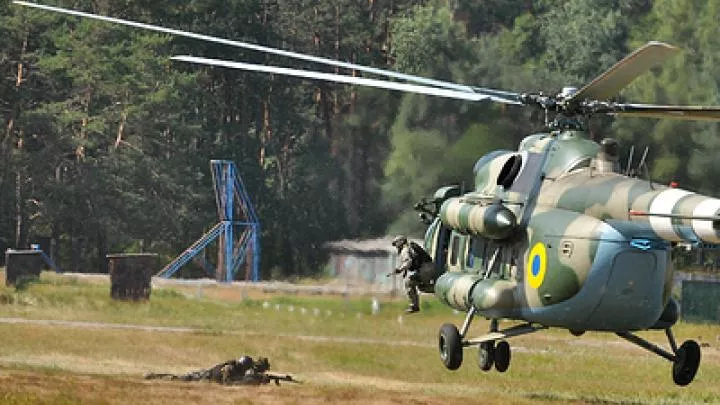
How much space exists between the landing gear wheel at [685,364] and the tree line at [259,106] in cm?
3711

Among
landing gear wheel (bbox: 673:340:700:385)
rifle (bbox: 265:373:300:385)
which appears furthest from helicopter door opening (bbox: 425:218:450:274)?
rifle (bbox: 265:373:300:385)

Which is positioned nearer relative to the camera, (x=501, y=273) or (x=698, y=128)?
(x=501, y=273)

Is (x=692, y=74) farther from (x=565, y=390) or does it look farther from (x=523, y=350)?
(x=565, y=390)

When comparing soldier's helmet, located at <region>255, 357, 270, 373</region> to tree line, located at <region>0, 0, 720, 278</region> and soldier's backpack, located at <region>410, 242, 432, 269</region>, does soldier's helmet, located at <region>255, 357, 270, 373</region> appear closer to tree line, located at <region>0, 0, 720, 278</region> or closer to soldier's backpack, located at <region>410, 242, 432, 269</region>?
soldier's backpack, located at <region>410, 242, 432, 269</region>

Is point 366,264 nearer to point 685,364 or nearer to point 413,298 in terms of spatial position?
point 413,298

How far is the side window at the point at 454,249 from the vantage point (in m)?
33.4

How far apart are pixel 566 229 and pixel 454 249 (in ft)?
14.2

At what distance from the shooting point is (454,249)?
3356 centimetres

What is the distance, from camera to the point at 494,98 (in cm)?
2991

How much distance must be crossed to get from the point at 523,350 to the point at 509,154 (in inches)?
1004

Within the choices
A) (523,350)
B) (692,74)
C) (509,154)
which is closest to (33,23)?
(692,74)

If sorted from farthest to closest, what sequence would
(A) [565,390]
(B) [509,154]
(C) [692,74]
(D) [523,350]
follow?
(C) [692,74]
(D) [523,350]
(A) [565,390]
(B) [509,154]

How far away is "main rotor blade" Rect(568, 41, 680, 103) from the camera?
2644cm

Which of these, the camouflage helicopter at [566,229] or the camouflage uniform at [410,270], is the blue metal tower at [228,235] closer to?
the camouflage uniform at [410,270]
